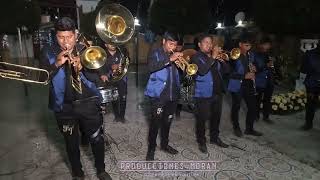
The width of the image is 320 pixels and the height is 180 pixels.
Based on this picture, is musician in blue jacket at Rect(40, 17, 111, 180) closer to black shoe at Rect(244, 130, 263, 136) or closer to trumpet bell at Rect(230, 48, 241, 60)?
trumpet bell at Rect(230, 48, 241, 60)

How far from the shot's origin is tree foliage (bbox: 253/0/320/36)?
28.3 feet

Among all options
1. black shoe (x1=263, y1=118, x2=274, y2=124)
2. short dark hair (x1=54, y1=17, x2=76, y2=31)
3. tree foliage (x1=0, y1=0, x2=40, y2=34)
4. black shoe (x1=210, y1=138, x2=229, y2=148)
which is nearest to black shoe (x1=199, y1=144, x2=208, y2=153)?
black shoe (x1=210, y1=138, x2=229, y2=148)

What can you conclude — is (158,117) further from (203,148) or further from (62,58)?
(62,58)

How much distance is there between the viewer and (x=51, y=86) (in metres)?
3.60

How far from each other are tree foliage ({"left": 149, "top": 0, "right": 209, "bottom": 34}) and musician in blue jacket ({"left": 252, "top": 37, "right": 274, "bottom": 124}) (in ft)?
18.9

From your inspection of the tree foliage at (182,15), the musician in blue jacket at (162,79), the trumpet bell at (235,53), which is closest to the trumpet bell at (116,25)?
the musician in blue jacket at (162,79)

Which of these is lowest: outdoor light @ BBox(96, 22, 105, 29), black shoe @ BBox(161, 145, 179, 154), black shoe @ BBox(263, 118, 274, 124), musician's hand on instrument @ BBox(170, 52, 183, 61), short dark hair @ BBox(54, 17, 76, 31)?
black shoe @ BBox(161, 145, 179, 154)

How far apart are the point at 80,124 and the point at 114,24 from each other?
5.80 feet

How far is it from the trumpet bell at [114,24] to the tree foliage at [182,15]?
22.7 ft

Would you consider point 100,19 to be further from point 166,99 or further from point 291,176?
point 291,176

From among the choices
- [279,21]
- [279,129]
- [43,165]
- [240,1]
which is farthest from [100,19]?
[240,1]

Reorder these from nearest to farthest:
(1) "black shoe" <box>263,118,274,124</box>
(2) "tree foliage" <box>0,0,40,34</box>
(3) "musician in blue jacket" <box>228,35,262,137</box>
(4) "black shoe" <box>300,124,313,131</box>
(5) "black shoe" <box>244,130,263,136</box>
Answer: (3) "musician in blue jacket" <box>228,35,262,137</box>, (5) "black shoe" <box>244,130,263,136</box>, (4) "black shoe" <box>300,124,313,131</box>, (1) "black shoe" <box>263,118,274,124</box>, (2) "tree foliage" <box>0,0,40,34</box>

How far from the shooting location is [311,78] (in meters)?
6.08

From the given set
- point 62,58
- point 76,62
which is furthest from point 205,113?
point 62,58
